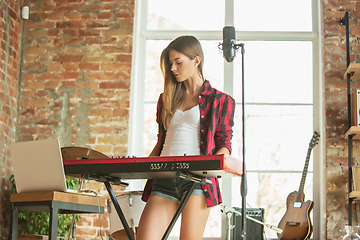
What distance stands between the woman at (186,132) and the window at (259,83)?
1.85m

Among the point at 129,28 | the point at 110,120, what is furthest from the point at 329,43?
the point at 110,120

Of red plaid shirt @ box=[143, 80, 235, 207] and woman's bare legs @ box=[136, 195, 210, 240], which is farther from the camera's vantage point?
red plaid shirt @ box=[143, 80, 235, 207]

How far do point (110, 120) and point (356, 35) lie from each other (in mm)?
2371

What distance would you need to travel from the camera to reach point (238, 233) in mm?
3506

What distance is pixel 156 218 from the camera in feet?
6.21

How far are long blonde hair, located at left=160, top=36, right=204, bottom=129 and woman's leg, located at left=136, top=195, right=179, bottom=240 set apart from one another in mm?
384

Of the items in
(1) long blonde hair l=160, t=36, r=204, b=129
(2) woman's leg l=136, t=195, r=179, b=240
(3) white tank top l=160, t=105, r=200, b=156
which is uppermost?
(1) long blonde hair l=160, t=36, r=204, b=129

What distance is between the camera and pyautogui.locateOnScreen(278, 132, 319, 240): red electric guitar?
134 inches

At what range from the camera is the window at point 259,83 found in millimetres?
3850

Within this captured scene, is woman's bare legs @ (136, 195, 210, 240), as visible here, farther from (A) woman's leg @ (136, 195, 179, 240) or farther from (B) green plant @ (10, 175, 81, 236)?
(B) green plant @ (10, 175, 81, 236)

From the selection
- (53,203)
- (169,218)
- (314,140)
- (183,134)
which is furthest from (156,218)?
(314,140)

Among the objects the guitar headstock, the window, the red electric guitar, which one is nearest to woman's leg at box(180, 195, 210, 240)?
the red electric guitar

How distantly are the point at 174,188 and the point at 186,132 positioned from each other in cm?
27

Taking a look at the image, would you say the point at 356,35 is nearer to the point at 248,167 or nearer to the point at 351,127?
the point at 351,127
